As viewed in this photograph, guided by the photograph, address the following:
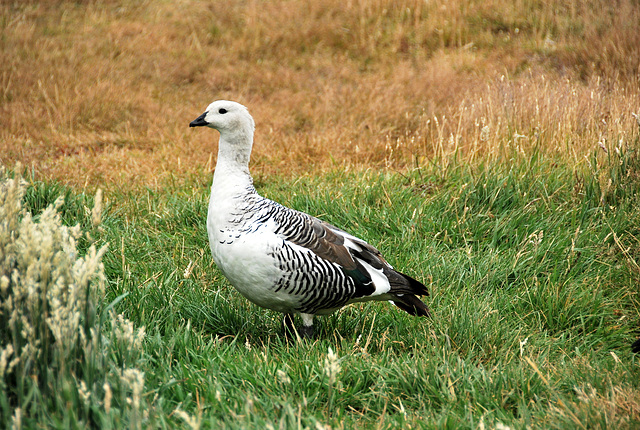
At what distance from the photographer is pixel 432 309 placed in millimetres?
4395

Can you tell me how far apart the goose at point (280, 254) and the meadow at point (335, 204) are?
0.91ft

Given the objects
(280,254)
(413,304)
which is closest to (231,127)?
(280,254)

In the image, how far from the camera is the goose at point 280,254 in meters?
3.74

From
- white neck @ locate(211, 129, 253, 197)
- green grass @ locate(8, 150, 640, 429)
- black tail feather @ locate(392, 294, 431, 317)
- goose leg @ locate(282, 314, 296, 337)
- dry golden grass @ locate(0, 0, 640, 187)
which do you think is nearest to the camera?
green grass @ locate(8, 150, 640, 429)

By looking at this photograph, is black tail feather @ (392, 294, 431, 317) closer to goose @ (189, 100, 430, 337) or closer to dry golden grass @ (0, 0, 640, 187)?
goose @ (189, 100, 430, 337)

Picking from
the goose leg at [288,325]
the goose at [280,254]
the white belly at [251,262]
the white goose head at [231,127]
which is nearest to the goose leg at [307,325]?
the goose at [280,254]

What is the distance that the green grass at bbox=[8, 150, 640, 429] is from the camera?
3.01 metres

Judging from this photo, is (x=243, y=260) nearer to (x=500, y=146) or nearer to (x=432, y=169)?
(x=432, y=169)

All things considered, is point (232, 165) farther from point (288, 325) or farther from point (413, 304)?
point (413, 304)

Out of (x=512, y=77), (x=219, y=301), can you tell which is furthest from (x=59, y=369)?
(x=512, y=77)

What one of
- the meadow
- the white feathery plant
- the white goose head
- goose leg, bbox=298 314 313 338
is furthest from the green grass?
the white goose head

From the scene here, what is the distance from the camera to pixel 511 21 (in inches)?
466

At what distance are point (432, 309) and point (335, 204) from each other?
1.66 meters

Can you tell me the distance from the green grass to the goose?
0.88 ft
